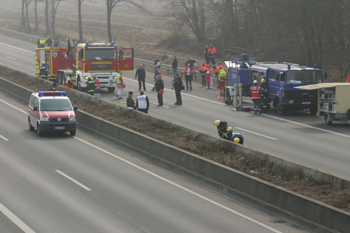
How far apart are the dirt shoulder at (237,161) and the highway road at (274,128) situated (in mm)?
2480

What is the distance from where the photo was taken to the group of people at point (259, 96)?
26.3m

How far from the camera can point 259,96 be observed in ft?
86.7

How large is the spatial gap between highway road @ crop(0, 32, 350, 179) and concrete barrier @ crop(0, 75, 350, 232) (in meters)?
2.82

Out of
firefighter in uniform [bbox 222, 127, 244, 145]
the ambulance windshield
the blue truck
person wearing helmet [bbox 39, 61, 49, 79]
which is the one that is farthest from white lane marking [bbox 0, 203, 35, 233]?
person wearing helmet [bbox 39, 61, 49, 79]

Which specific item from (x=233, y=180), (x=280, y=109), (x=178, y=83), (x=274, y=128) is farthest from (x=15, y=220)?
(x=178, y=83)

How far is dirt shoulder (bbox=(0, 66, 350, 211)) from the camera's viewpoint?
1166 cm

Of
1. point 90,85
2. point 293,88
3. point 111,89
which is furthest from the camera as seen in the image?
point 111,89

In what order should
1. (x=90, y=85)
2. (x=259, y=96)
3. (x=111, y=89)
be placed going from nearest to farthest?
(x=259, y=96)
(x=90, y=85)
(x=111, y=89)

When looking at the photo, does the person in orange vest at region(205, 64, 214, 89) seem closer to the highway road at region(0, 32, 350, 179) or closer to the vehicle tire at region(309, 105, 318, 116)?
the highway road at region(0, 32, 350, 179)

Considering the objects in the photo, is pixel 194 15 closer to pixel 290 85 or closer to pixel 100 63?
pixel 100 63

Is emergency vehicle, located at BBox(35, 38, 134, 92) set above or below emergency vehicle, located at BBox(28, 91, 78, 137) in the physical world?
above

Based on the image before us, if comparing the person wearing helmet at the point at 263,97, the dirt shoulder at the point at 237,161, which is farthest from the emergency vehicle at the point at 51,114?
the person wearing helmet at the point at 263,97

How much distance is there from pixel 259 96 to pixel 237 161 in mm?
12047

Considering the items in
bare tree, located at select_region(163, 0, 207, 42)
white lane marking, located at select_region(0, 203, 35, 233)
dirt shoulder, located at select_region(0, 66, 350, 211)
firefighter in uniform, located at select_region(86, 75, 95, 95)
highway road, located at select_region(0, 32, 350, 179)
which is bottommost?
highway road, located at select_region(0, 32, 350, 179)
